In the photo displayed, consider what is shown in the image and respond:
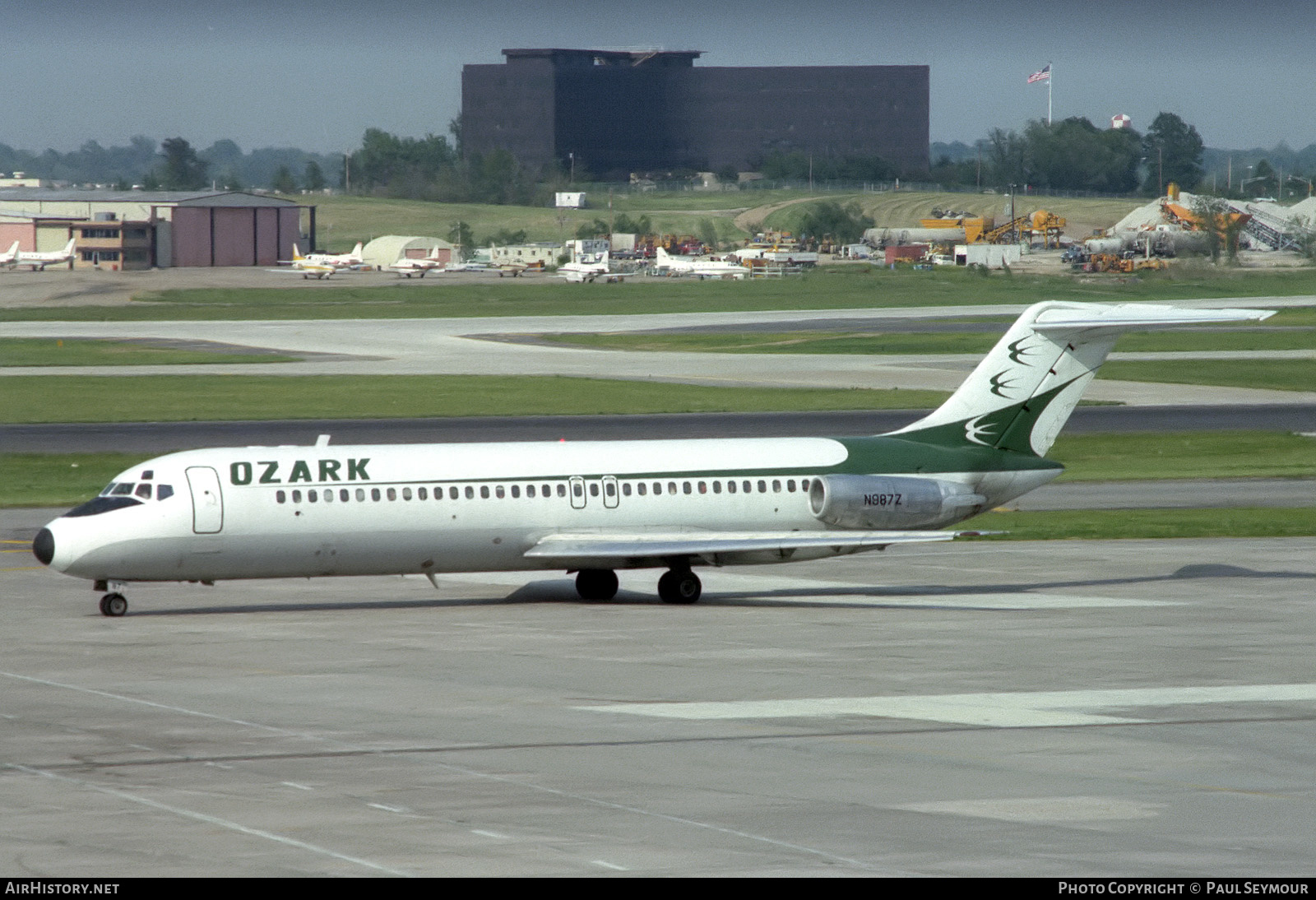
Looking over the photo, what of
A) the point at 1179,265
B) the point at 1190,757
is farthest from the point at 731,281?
the point at 1190,757

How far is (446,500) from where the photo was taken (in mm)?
34781

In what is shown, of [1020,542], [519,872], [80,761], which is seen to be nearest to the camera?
[519,872]

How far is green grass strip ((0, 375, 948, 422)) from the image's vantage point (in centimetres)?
7288

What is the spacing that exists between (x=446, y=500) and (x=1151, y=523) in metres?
21.5

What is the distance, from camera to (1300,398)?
79.4 m

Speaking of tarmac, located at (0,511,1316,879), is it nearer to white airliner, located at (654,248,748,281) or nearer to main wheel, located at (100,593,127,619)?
main wheel, located at (100,593,127,619)

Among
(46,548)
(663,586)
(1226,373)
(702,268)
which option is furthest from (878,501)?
(702,268)

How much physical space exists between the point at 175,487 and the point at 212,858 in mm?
18242

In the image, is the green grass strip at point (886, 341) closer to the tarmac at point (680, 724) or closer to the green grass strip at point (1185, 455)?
the green grass strip at point (1185, 455)

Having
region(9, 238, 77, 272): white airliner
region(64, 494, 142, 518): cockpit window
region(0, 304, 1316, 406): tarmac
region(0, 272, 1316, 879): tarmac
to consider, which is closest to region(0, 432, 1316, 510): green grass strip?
region(0, 304, 1316, 406): tarmac

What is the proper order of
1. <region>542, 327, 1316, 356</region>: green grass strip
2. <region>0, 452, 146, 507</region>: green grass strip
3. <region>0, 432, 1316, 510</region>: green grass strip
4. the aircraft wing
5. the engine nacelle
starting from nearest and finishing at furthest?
1. the aircraft wing
2. the engine nacelle
3. <region>0, 452, 146, 507</region>: green grass strip
4. <region>0, 432, 1316, 510</region>: green grass strip
5. <region>542, 327, 1316, 356</region>: green grass strip

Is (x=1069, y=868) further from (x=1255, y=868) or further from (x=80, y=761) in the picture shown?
(x=80, y=761)

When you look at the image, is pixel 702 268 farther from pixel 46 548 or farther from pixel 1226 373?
pixel 46 548

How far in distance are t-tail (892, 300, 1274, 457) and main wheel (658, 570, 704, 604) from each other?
5809 mm
